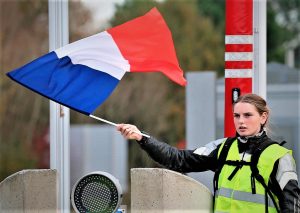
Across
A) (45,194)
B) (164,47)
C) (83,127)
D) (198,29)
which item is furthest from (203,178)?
(198,29)

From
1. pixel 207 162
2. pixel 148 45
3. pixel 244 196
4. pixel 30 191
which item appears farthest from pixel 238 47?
pixel 30 191

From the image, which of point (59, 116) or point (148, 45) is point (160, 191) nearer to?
point (148, 45)

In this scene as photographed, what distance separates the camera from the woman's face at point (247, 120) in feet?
14.2

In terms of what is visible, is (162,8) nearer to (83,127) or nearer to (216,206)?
(83,127)

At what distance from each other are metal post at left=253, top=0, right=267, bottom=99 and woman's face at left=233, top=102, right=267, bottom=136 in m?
1.41

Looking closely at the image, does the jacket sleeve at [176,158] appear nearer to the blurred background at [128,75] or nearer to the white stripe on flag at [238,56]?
the white stripe on flag at [238,56]

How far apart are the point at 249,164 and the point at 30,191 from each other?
3.95 ft

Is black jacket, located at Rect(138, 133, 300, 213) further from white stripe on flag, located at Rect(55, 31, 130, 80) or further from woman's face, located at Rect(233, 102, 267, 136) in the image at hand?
white stripe on flag, located at Rect(55, 31, 130, 80)

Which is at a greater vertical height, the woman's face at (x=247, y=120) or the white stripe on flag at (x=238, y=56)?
the white stripe on flag at (x=238, y=56)

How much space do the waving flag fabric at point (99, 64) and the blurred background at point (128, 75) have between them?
15.8 metres

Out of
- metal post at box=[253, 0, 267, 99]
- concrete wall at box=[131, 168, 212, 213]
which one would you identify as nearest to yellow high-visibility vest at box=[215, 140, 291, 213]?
concrete wall at box=[131, 168, 212, 213]

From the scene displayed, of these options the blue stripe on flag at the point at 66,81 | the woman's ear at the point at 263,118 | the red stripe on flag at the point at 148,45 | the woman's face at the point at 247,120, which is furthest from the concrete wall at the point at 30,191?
the woman's ear at the point at 263,118

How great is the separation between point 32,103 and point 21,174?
20317 millimetres

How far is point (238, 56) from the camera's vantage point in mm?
5688
